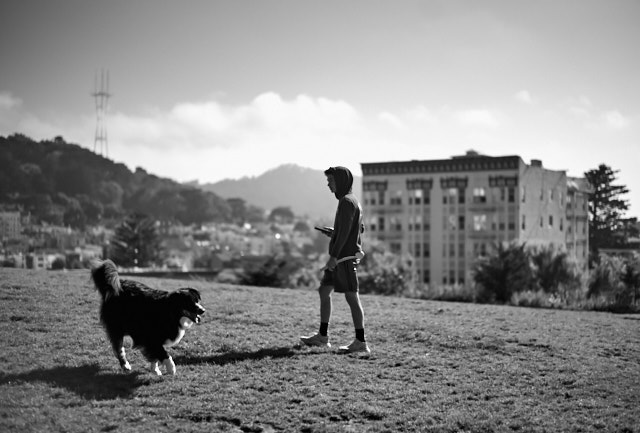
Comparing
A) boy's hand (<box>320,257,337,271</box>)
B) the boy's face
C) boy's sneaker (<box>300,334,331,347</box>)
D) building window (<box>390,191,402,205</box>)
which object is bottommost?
boy's sneaker (<box>300,334,331,347</box>)

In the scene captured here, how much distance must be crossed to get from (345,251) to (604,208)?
89.2 m

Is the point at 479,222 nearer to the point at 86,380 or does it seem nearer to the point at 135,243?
the point at 135,243

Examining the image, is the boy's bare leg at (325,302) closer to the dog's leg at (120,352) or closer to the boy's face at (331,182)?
the boy's face at (331,182)

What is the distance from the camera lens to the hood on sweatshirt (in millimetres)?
12008

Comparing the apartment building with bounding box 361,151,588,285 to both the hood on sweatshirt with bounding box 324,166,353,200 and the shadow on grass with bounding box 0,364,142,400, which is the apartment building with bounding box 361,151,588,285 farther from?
the shadow on grass with bounding box 0,364,142,400

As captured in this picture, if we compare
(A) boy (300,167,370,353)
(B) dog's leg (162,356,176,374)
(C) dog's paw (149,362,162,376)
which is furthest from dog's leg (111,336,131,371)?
(A) boy (300,167,370,353)

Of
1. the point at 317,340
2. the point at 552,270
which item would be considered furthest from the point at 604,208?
the point at 317,340

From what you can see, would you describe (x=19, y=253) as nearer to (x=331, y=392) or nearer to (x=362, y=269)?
(x=362, y=269)

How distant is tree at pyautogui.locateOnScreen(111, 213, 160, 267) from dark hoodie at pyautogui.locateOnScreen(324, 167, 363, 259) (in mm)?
100410

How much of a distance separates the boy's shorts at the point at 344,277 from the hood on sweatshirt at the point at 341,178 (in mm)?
1249

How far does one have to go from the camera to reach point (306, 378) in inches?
406

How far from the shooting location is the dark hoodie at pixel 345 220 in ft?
38.7

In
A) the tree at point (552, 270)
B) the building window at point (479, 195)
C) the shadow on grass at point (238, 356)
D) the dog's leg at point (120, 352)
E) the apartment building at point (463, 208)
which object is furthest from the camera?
the building window at point (479, 195)

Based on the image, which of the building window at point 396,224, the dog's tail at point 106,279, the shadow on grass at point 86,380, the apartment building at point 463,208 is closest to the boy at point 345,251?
the dog's tail at point 106,279
